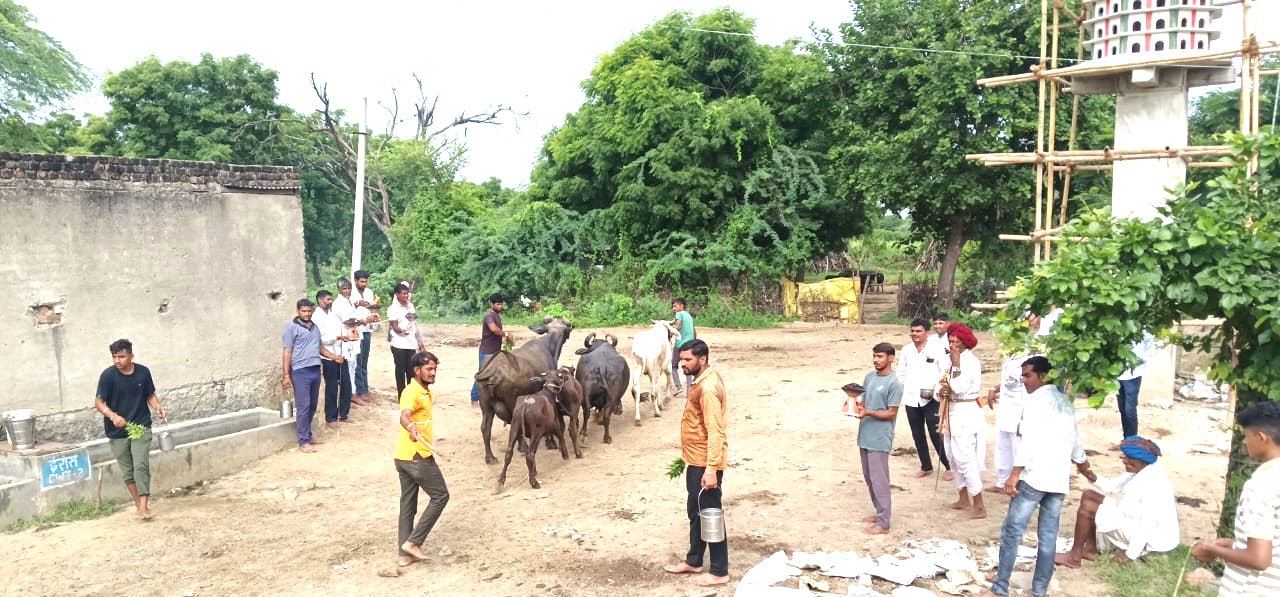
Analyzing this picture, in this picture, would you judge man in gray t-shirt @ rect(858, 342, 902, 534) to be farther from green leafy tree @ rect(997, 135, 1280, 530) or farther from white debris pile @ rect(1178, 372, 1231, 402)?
white debris pile @ rect(1178, 372, 1231, 402)

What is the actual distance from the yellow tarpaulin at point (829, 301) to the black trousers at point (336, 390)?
14.2m

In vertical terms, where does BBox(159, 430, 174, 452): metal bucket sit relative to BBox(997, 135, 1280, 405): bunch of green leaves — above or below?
below

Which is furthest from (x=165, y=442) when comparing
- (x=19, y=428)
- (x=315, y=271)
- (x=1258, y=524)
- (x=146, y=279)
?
(x=315, y=271)

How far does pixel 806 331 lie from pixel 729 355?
437 cm

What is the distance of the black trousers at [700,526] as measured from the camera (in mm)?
6012

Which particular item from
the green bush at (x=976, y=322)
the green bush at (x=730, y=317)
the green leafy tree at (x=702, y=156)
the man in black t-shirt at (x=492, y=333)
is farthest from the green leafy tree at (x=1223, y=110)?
the man in black t-shirt at (x=492, y=333)

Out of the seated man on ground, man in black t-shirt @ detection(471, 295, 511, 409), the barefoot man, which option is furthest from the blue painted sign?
the barefoot man

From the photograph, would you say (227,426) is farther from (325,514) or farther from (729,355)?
(729,355)

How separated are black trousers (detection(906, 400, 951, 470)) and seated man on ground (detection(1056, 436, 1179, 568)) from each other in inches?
62.7

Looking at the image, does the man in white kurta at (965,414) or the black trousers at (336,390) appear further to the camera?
the black trousers at (336,390)

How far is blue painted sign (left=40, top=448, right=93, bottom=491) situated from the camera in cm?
788

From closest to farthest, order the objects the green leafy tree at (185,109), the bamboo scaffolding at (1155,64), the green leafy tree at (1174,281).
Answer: the green leafy tree at (1174,281), the bamboo scaffolding at (1155,64), the green leafy tree at (185,109)

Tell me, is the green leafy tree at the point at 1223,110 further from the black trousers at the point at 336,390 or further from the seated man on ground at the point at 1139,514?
the black trousers at the point at 336,390

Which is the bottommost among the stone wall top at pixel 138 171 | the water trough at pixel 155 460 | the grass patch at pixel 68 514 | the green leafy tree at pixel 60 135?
the grass patch at pixel 68 514
